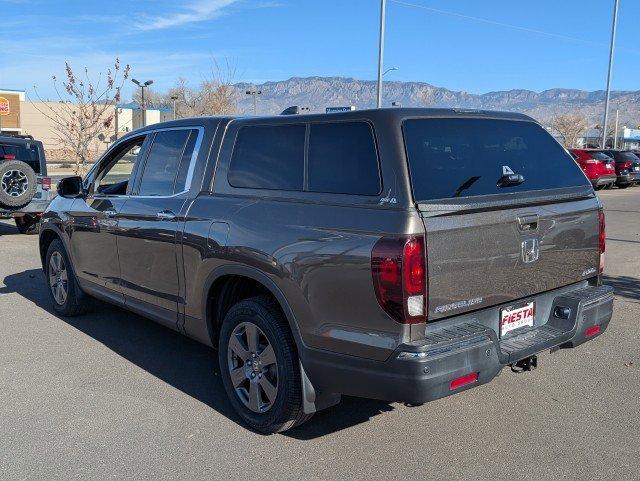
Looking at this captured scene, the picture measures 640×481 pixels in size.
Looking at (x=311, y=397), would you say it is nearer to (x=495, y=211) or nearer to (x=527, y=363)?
(x=527, y=363)

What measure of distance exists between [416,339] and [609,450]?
1.48 meters

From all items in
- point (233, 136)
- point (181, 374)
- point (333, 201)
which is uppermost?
point (233, 136)

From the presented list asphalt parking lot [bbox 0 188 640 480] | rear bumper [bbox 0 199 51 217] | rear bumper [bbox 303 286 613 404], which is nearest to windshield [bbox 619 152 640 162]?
rear bumper [bbox 0 199 51 217]

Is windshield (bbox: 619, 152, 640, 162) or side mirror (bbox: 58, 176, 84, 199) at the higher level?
side mirror (bbox: 58, 176, 84, 199)

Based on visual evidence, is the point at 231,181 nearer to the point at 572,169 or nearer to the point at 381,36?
the point at 572,169

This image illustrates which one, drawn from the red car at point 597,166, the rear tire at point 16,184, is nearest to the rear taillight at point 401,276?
the rear tire at point 16,184

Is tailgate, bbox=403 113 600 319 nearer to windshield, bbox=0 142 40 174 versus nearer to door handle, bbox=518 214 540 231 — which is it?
door handle, bbox=518 214 540 231

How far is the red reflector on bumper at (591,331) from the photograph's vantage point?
408 centimetres

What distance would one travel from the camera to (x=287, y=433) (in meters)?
4.05

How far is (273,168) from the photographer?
4.09 m

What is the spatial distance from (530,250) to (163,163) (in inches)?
111

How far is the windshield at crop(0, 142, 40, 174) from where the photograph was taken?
1220 centimetres

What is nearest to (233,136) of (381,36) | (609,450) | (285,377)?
(285,377)

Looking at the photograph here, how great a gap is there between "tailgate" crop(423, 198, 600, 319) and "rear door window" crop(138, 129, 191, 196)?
2.18 meters
